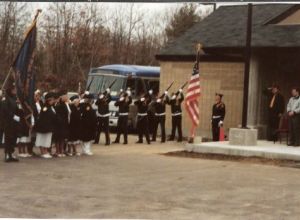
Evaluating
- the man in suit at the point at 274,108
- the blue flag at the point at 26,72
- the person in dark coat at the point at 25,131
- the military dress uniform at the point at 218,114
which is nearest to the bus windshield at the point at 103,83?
the military dress uniform at the point at 218,114

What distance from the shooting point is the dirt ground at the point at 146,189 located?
8562mm

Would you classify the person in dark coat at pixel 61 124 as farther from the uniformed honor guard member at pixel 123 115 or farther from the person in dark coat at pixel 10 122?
the uniformed honor guard member at pixel 123 115

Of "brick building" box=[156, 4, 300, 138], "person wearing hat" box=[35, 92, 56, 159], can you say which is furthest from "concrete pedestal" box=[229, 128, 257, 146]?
"person wearing hat" box=[35, 92, 56, 159]

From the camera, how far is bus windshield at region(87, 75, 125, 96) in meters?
26.2

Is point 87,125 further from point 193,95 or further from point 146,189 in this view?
point 146,189

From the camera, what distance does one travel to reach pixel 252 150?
52.9 ft

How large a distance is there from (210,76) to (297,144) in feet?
20.8

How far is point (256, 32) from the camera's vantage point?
22.0 meters

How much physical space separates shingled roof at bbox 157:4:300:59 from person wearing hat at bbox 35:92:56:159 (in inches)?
299

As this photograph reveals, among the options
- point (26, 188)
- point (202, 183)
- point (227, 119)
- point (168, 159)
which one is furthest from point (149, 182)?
point (227, 119)

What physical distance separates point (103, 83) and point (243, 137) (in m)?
10.5

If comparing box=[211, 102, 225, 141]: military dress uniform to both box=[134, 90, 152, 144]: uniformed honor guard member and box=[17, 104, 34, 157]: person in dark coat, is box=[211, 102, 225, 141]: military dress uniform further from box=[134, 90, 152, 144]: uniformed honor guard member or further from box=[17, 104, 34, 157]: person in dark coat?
box=[17, 104, 34, 157]: person in dark coat

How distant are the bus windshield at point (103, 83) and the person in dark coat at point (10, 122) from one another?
38.6ft

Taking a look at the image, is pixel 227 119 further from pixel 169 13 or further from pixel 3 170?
pixel 169 13
